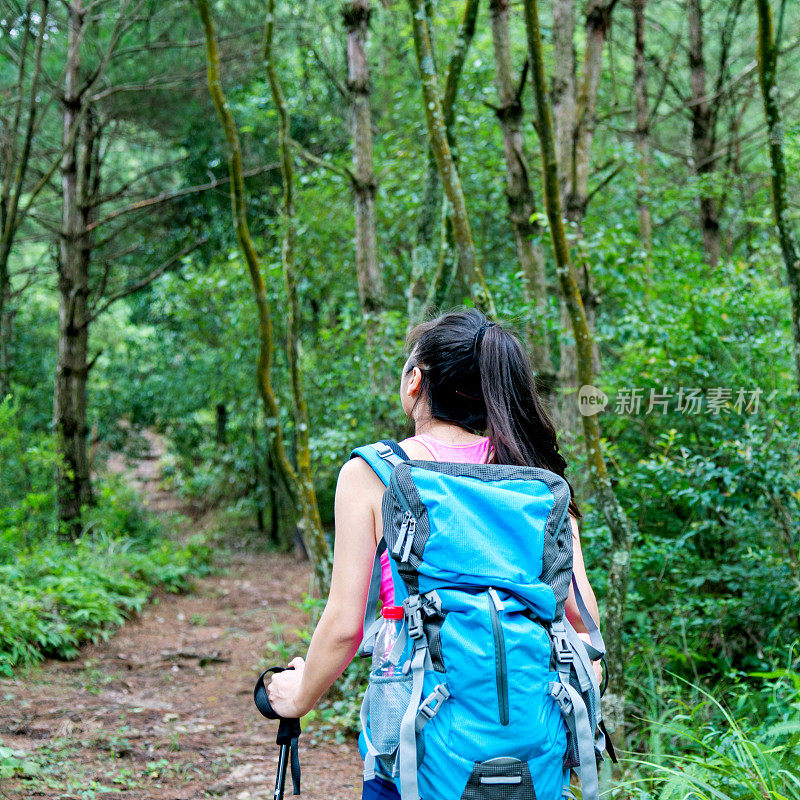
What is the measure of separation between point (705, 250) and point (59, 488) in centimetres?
883

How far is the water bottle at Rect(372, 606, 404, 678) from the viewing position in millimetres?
1526

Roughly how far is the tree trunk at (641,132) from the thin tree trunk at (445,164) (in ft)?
14.7

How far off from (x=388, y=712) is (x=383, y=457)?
0.53m

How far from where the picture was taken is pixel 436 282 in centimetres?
455

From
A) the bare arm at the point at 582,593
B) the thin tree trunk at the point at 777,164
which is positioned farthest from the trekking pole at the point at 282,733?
the thin tree trunk at the point at 777,164

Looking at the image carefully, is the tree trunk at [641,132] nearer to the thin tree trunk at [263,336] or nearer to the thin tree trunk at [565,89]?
the thin tree trunk at [565,89]

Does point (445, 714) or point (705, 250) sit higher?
point (705, 250)

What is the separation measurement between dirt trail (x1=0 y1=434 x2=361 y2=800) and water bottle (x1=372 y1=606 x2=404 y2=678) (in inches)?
94.8

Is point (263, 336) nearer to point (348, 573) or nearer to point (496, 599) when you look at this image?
point (348, 573)

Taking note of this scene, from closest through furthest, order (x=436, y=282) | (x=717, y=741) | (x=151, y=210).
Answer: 1. (x=717, y=741)
2. (x=436, y=282)
3. (x=151, y=210)

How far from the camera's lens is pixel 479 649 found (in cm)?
145

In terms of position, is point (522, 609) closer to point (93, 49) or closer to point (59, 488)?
point (59, 488)

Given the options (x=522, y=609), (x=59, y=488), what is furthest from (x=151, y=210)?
(x=522, y=609)
